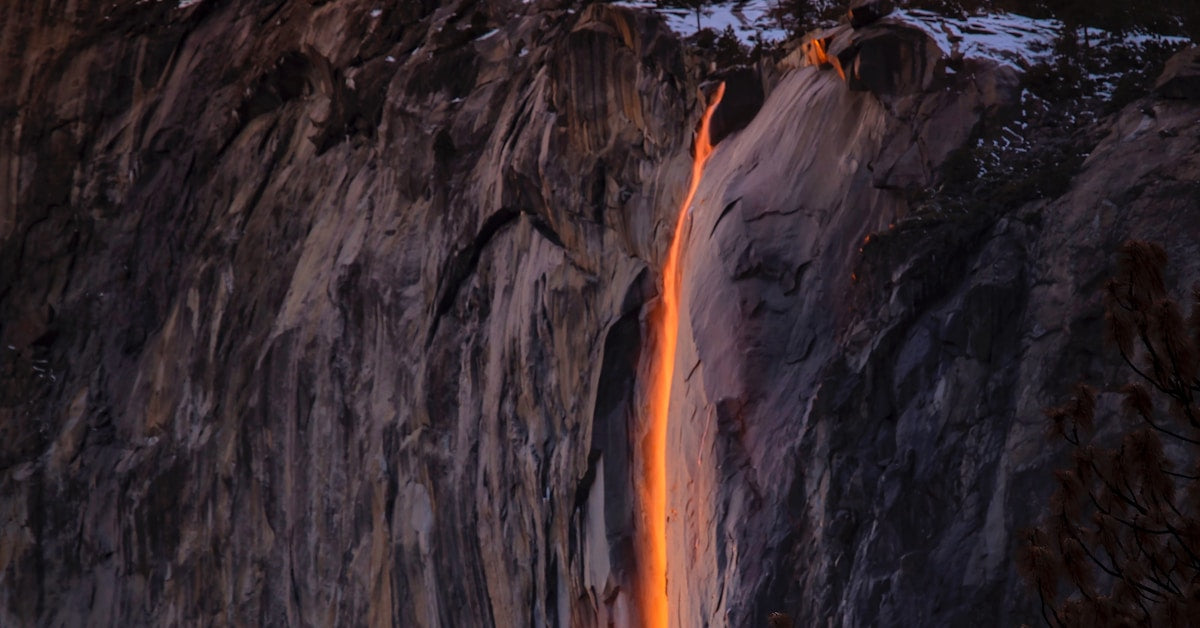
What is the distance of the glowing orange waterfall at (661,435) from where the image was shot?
60.1 feet

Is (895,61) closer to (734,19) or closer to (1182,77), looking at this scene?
(1182,77)

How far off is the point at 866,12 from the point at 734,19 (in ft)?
8.34

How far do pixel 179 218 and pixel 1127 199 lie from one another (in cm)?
1688

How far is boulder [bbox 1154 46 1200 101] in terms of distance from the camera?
14602mm

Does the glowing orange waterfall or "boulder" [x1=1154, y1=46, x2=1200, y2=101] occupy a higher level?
"boulder" [x1=1154, y1=46, x2=1200, y2=101]

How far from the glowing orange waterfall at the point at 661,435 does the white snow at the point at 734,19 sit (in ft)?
2.89

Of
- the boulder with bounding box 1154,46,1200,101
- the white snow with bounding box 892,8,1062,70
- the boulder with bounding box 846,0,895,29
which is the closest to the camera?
the boulder with bounding box 1154,46,1200,101

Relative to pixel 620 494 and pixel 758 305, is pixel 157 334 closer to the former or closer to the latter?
pixel 620 494

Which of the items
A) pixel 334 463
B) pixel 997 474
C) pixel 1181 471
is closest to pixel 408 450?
pixel 334 463

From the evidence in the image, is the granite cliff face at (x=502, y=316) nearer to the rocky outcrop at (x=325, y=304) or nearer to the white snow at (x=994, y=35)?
the rocky outcrop at (x=325, y=304)

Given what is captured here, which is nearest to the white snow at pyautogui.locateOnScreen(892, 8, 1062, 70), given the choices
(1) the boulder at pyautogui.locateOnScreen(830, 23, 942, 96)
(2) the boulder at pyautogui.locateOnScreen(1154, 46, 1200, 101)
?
(1) the boulder at pyautogui.locateOnScreen(830, 23, 942, 96)

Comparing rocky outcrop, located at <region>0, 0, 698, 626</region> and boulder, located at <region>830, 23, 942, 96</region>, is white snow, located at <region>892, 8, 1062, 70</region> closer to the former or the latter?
boulder, located at <region>830, 23, 942, 96</region>

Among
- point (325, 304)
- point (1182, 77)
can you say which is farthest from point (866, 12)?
point (325, 304)

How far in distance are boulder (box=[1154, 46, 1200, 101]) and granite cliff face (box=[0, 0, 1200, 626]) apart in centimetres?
15
